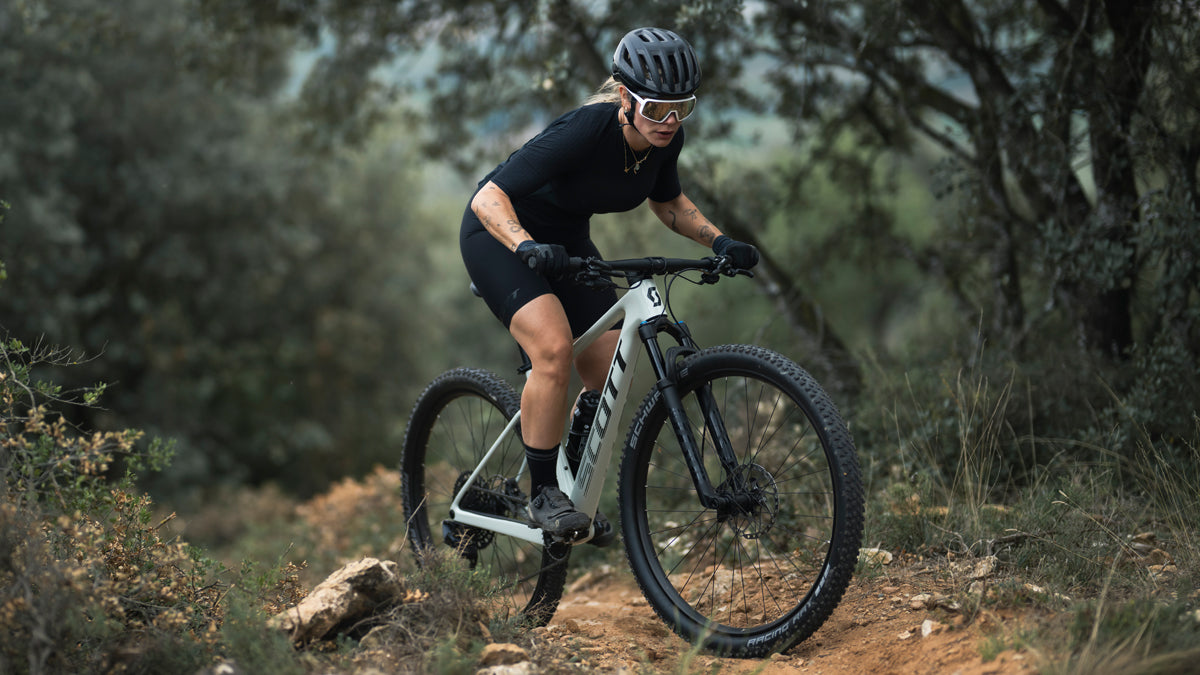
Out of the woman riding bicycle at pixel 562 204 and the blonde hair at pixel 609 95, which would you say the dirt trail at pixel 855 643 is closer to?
the woman riding bicycle at pixel 562 204

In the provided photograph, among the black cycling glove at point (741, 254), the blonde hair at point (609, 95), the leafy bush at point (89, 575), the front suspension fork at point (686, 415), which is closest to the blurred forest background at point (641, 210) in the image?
the leafy bush at point (89, 575)

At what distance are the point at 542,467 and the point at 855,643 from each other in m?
1.34

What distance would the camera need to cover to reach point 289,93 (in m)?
17.3

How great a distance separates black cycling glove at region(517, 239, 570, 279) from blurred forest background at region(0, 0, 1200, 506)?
2.16m

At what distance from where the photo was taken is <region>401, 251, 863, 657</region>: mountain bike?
3.12 m

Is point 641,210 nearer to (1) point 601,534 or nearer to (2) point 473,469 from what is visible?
(2) point 473,469

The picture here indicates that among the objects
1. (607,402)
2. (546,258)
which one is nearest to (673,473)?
(607,402)

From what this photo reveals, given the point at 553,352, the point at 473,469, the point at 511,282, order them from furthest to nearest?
the point at 473,469
the point at 511,282
the point at 553,352

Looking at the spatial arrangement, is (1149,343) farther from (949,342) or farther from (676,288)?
(676,288)

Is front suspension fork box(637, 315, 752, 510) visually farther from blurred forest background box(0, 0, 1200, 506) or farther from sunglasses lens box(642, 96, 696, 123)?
blurred forest background box(0, 0, 1200, 506)

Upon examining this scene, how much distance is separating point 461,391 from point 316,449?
636 inches

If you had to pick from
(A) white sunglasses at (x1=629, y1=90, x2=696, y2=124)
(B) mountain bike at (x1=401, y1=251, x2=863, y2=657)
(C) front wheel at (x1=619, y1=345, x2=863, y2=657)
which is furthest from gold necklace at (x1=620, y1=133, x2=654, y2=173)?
(C) front wheel at (x1=619, y1=345, x2=863, y2=657)

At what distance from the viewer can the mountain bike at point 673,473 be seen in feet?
10.2

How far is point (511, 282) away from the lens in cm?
368
